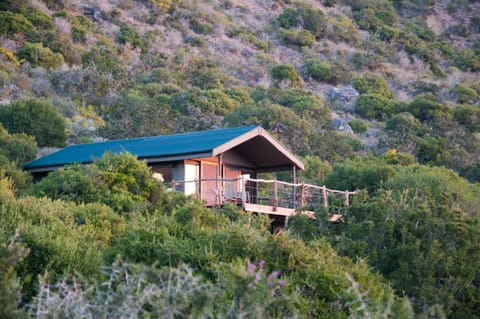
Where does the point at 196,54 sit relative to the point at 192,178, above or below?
above

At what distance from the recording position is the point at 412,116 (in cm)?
5288

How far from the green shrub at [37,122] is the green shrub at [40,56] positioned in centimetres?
1594

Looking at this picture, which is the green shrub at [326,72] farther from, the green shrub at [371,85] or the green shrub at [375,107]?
the green shrub at [375,107]

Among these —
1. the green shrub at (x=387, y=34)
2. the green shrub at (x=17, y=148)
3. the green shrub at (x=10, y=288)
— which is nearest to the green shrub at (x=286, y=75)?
the green shrub at (x=387, y=34)

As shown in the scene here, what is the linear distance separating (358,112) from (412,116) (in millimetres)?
4759

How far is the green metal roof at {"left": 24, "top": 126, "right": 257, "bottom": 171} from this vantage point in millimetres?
25172

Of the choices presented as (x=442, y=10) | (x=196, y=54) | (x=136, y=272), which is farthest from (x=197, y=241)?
(x=442, y=10)

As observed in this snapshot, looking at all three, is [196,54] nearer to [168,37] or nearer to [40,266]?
[168,37]

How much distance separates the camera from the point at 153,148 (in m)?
26.7

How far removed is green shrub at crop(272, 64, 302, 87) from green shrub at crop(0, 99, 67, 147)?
85.1 feet

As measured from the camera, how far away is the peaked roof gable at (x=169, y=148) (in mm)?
24844

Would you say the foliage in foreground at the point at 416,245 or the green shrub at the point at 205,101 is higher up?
the green shrub at the point at 205,101

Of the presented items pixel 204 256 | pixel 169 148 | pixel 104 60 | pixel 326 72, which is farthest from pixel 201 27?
pixel 204 256

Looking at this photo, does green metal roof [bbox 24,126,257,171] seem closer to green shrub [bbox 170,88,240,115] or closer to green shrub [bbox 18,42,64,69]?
green shrub [bbox 170,88,240,115]
